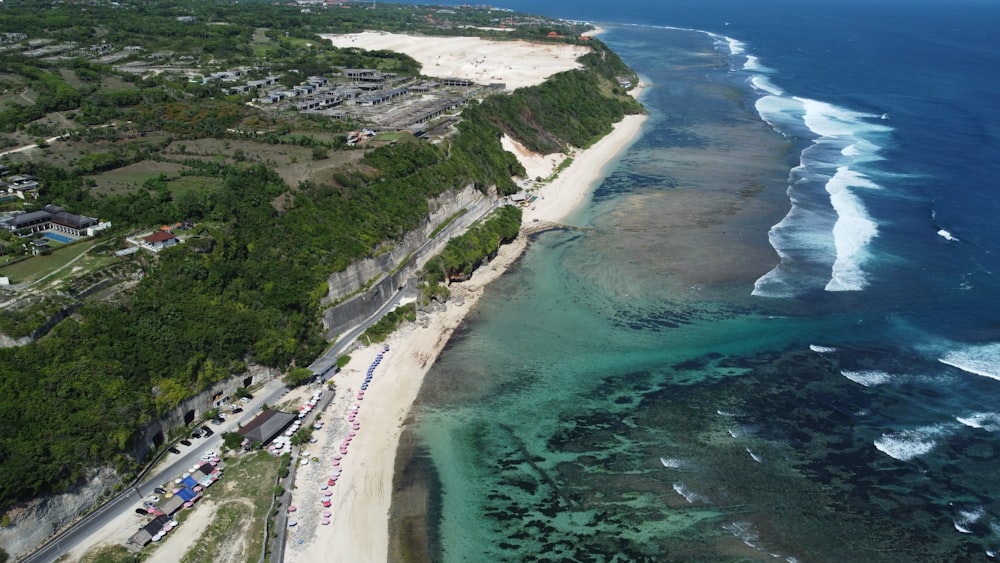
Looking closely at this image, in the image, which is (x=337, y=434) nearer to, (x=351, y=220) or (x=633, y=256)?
(x=351, y=220)

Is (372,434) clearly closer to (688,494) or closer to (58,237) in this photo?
(688,494)

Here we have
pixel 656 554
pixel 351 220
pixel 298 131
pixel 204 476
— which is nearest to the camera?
pixel 656 554

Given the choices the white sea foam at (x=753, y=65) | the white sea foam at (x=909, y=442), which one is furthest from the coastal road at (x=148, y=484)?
the white sea foam at (x=753, y=65)

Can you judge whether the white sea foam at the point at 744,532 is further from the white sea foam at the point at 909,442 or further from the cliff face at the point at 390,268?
the cliff face at the point at 390,268

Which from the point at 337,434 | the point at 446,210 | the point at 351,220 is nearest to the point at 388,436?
the point at 337,434

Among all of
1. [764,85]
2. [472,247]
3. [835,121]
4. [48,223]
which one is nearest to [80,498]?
[48,223]

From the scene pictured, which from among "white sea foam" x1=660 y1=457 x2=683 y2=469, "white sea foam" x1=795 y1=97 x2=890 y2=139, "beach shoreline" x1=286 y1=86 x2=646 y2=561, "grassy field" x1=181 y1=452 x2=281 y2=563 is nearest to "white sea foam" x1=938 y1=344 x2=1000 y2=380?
"white sea foam" x1=660 y1=457 x2=683 y2=469
